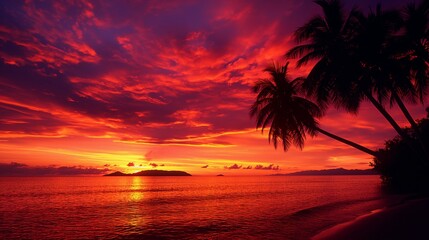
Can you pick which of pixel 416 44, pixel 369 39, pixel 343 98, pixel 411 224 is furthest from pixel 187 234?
pixel 416 44

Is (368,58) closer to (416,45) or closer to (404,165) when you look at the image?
(416,45)

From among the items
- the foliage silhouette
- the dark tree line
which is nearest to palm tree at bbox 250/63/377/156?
the dark tree line

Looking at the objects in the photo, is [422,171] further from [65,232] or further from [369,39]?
[65,232]

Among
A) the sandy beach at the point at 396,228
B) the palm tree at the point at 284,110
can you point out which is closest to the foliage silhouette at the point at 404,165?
the palm tree at the point at 284,110

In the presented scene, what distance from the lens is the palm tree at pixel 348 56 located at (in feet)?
57.8

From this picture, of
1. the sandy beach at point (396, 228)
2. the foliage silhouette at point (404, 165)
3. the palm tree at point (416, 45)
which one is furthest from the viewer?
the foliage silhouette at point (404, 165)

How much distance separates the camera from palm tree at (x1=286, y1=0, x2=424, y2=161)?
1761 centimetres

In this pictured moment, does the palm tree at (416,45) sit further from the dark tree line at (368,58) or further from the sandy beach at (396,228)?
the sandy beach at (396,228)

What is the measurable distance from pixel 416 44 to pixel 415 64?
119 centimetres

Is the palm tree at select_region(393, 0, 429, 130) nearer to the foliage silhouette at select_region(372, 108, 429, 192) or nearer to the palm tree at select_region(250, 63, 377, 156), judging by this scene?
the palm tree at select_region(250, 63, 377, 156)

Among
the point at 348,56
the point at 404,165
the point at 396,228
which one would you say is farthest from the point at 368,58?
the point at 404,165

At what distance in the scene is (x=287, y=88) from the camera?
25.8m

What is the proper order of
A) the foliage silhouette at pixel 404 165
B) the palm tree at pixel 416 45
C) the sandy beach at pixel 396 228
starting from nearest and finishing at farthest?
the sandy beach at pixel 396 228 < the palm tree at pixel 416 45 < the foliage silhouette at pixel 404 165

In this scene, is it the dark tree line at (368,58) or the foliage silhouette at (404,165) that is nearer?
the dark tree line at (368,58)
